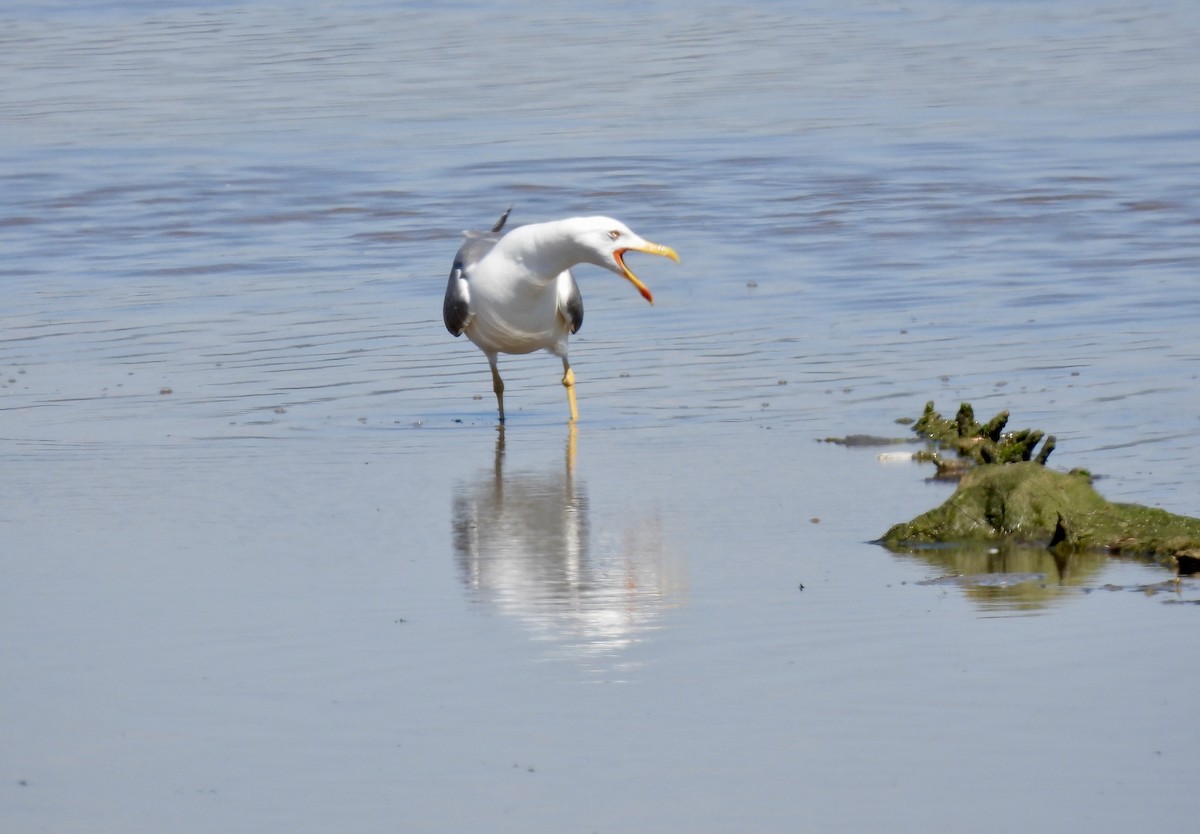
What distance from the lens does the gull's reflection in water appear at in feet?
19.7

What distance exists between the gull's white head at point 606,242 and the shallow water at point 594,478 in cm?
76

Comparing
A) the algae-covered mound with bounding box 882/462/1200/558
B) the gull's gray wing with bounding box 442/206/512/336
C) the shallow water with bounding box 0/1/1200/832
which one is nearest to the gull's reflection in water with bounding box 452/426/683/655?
the shallow water with bounding box 0/1/1200/832

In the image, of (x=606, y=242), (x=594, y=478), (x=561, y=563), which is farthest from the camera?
(x=606, y=242)

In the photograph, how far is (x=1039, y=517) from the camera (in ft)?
22.6

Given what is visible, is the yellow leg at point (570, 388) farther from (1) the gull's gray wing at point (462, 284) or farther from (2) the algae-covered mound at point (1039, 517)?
(2) the algae-covered mound at point (1039, 517)

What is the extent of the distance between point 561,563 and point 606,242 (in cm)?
257

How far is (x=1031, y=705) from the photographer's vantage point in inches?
203

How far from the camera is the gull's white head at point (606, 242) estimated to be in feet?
29.2

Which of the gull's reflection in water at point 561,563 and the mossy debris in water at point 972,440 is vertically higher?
the mossy debris in water at point 972,440

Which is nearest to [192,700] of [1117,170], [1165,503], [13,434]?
[1165,503]

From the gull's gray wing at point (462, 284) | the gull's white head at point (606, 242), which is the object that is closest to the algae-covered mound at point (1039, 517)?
the gull's white head at point (606, 242)

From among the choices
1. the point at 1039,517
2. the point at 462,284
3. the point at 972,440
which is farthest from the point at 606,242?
A: the point at 1039,517

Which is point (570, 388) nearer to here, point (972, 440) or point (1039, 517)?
point (972, 440)

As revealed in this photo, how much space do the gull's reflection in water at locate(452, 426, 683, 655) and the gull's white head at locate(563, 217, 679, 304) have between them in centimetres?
104
